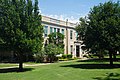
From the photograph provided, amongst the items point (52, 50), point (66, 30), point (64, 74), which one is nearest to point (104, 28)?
point (64, 74)

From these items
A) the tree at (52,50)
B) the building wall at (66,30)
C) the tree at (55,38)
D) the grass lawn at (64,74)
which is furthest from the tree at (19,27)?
the building wall at (66,30)

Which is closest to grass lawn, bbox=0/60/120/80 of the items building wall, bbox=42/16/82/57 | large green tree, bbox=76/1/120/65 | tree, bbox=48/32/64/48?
large green tree, bbox=76/1/120/65

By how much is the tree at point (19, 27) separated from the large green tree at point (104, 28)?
6.08 metres

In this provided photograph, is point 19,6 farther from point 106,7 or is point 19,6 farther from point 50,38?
point 50,38

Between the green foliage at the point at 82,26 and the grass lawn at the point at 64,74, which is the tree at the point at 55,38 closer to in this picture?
the green foliage at the point at 82,26

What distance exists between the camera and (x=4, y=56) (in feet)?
143

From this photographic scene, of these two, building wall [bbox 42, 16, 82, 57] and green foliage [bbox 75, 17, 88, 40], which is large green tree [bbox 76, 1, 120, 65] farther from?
building wall [bbox 42, 16, 82, 57]

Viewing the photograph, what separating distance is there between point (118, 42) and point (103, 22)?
2.78 m

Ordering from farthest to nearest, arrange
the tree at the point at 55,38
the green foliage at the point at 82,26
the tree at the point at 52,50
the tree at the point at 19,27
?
the tree at the point at 55,38, the tree at the point at 52,50, the green foliage at the point at 82,26, the tree at the point at 19,27

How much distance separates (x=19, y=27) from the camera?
2344 cm

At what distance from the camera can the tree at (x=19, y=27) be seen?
2294cm

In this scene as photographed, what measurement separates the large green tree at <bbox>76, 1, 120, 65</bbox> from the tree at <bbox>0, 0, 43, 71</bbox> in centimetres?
608

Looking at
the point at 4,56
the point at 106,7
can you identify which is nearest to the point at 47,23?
the point at 4,56

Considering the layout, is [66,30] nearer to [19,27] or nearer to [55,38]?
[55,38]
